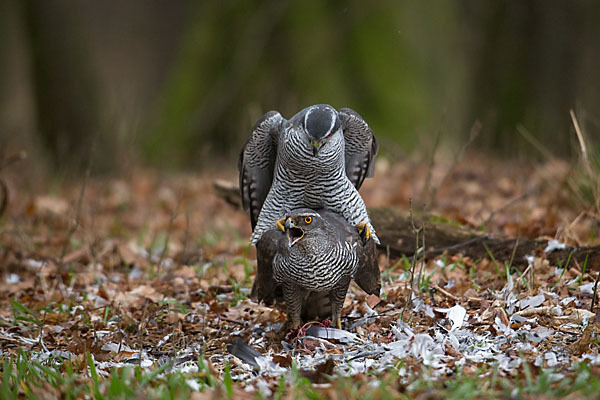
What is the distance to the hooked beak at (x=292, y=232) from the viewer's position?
3.34 m

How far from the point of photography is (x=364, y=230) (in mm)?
3789

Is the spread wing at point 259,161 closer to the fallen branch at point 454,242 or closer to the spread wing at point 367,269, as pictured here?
the spread wing at point 367,269

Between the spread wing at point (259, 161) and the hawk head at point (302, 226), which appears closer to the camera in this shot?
the hawk head at point (302, 226)

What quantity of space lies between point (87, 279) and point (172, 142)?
217 inches

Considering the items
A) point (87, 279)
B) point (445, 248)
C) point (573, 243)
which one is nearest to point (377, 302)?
point (445, 248)

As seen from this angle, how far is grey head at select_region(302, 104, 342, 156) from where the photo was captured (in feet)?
11.4

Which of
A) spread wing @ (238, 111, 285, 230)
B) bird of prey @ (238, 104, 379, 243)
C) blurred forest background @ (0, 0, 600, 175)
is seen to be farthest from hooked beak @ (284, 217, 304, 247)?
blurred forest background @ (0, 0, 600, 175)

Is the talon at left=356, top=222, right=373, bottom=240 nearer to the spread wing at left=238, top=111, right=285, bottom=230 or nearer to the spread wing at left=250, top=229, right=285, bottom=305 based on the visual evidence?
the spread wing at left=250, top=229, right=285, bottom=305

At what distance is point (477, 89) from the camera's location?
35.2 ft

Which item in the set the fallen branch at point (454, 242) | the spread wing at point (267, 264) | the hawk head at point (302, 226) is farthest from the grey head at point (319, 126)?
the fallen branch at point (454, 242)

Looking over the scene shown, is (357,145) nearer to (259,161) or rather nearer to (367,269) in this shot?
(259,161)

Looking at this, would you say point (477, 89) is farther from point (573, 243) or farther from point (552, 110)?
point (573, 243)

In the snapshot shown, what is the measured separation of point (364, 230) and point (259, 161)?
3.17ft

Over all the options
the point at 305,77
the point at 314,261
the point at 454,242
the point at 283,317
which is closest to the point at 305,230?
the point at 314,261
